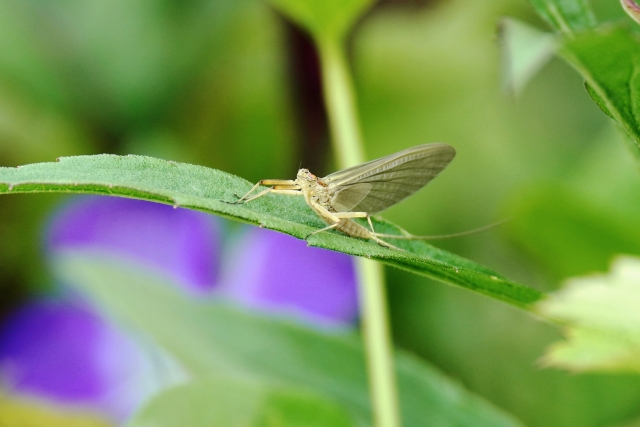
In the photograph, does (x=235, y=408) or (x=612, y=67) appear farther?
(x=235, y=408)

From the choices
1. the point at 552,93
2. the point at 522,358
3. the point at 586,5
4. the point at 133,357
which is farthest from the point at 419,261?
the point at 552,93

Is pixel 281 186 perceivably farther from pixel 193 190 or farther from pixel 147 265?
→ pixel 147 265

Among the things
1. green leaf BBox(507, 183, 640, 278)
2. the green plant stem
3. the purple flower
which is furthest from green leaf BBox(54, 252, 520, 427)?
green leaf BBox(507, 183, 640, 278)

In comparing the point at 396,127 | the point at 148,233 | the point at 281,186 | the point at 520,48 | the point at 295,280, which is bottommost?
the point at 520,48

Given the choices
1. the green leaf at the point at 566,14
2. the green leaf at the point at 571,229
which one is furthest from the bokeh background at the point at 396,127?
the green leaf at the point at 566,14

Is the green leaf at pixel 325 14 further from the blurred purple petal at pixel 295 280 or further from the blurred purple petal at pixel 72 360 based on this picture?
the blurred purple petal at pixel 72 360

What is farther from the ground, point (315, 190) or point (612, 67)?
point (315, 190)

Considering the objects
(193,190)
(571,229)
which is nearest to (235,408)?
(193,190)
